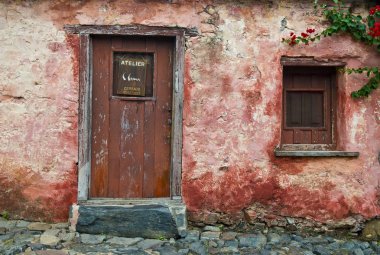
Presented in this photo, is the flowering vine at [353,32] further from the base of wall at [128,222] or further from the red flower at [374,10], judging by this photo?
the base of wall at [128,222]

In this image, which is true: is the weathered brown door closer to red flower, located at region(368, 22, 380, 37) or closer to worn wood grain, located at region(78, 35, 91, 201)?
worn wood grain, located at region(78, 35, 91, 201)

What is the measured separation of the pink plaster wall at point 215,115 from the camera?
5.03m

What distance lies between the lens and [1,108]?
16.4ft

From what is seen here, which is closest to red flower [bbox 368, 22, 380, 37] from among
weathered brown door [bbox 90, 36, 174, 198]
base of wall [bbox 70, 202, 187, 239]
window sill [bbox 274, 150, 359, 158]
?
window sill [bbox 274, 150, 359, 158]

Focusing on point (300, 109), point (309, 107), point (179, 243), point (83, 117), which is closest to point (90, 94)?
point (83, 117)

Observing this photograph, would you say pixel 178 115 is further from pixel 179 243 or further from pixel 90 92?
pixel 179 243

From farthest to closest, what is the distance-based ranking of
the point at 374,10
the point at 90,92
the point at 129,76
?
the point at 129,76, the point at 90,92, the point at 374,10

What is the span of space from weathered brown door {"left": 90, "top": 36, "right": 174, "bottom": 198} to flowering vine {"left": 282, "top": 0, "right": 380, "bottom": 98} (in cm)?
154

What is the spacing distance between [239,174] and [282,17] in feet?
6.10

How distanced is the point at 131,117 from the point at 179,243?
151 cm

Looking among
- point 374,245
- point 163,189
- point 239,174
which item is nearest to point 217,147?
point 239,174

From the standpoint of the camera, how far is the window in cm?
543

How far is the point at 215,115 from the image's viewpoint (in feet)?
16.9

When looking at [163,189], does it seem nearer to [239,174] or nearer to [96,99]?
[239,174]
